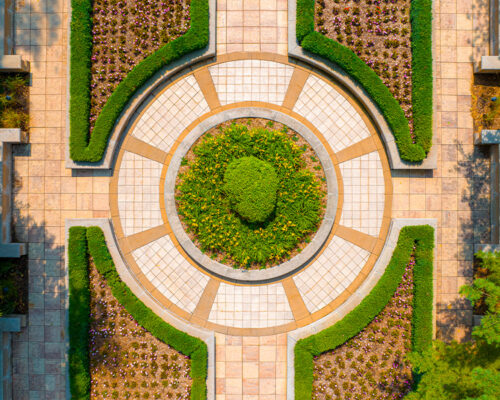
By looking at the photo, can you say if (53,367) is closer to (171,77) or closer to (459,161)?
(171,77)

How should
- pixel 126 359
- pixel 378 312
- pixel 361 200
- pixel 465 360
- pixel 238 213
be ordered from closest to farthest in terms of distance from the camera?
1. pixel 465 360
2. pixel 238 213
3. pixel 378 312
4. pixel 126 359
5. pixel 361 200

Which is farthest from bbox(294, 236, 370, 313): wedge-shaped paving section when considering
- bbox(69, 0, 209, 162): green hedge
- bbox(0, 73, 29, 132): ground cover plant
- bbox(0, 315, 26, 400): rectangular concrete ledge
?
bbox(0, 73, 29, 132): ground cover plant

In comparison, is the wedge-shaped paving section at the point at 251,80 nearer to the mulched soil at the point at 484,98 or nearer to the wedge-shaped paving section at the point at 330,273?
the wedge-shaped paving section at the point at 330,273

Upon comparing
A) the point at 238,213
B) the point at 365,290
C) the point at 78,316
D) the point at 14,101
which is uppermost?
the point at 14,101

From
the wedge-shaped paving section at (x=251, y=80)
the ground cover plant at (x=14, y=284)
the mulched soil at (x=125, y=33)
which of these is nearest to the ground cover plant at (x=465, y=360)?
the wedge-shaped paving section at (x=251, y=80)

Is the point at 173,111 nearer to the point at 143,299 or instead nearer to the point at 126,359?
the point at 143,299

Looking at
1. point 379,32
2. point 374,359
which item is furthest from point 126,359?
point 379,32

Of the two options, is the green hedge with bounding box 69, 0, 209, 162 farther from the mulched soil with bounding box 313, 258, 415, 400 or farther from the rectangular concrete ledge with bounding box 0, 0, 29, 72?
the mulched soil with bounding box 313, 258, 415, 400
